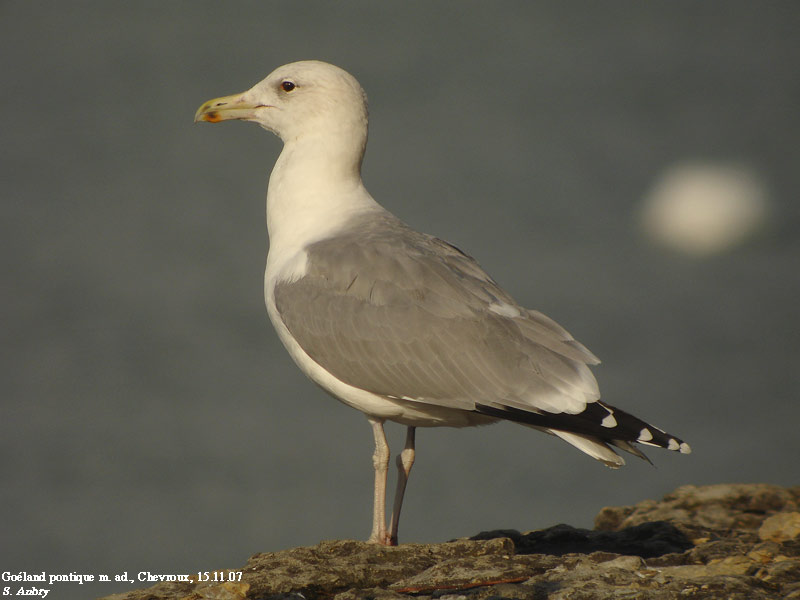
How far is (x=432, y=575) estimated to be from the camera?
2.69m

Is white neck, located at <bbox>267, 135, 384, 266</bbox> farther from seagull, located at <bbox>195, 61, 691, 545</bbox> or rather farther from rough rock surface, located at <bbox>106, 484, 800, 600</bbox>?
rough rock surface, located at <bbox>106, 484, 800, 600</bbox>

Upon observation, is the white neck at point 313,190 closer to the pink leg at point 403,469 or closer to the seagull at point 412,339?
the seagull at point 412,339

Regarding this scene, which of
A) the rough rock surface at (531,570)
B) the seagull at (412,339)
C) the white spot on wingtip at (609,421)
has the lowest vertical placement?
the rough rock surface at (531,570)

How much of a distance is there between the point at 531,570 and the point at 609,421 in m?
0.50

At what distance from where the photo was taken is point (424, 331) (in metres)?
3.28

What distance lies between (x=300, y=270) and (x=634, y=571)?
1529mm

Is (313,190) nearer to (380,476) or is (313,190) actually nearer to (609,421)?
(380,476)

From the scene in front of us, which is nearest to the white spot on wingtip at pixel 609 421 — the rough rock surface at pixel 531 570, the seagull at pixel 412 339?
the seagull at pixel 412 339

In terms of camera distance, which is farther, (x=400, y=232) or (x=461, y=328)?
(x=400, y=232)

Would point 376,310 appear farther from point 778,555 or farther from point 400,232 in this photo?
point 778,555

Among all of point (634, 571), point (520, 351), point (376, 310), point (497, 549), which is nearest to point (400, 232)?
point (376, 310)

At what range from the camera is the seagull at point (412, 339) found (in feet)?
9.96

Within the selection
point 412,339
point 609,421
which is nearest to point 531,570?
point 609,421

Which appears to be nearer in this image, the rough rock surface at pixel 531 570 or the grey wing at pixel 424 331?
the rough rock surface at pixel 531 570
